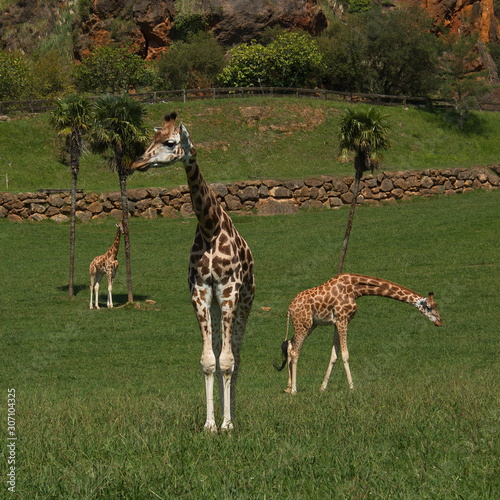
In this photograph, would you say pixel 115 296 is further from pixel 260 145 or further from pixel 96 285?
pixel 260 145

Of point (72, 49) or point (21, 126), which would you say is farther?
point (72, 49)

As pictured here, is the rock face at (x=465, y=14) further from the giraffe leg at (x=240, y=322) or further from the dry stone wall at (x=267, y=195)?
the giraffe leg at (x=240, y=322)

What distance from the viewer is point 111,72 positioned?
86000 millimetres

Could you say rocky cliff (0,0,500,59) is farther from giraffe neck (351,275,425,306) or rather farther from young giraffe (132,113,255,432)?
young giraffe (132,113,255,432)

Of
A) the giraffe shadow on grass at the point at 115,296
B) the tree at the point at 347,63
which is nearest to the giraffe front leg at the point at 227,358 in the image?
the giraffe shadow on grass at the point at 115,296

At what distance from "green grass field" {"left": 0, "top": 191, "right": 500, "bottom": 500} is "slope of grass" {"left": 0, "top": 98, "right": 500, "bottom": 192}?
747 cm

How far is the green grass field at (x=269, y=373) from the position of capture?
8.26 metres

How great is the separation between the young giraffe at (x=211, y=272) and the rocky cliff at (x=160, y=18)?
8577 centimetres

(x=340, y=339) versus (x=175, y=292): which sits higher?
(x=340, y=339)

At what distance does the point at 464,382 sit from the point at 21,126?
5288 centimetres

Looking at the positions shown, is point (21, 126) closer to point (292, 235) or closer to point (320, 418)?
point (292, 235)

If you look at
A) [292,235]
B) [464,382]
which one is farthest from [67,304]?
[464,382]

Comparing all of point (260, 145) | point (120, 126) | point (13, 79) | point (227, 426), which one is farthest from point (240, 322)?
point (13, 79)

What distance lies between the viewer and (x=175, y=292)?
34.1 m
